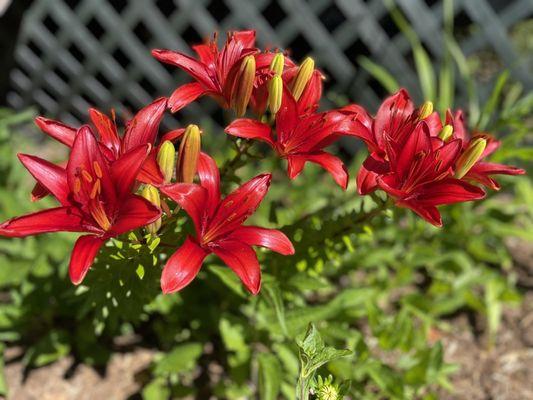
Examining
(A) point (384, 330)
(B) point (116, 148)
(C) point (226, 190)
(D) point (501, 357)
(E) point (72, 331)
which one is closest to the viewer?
(B) point (116, 148)

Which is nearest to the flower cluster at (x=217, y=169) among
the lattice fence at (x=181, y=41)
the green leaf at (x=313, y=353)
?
the green leaf at (x=313, y=353)

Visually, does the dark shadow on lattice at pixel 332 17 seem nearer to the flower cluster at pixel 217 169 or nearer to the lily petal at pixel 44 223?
the flower cluster at pixel 217 169

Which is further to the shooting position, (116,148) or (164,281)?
(116,148)

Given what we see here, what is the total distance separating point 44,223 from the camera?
1021 mm

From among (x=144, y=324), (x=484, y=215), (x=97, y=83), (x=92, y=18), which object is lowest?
(x=484, y=215)

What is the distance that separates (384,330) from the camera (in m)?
1.87

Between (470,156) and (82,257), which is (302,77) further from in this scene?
(82,257)

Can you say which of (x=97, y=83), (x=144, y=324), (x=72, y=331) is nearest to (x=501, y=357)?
(x=144, y=324)

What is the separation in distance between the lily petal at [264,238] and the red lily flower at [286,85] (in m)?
0.27

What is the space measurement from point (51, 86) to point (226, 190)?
2.07 metres

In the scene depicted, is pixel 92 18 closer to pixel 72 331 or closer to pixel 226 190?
pixel 72 331

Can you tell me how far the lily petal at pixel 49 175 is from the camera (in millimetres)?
1070

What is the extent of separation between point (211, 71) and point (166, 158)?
11.0 inches

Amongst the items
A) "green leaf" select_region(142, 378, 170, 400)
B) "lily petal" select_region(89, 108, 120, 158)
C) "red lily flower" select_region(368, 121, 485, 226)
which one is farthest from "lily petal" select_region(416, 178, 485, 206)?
"green leaf" select_region(142, 378, 170, 400)
